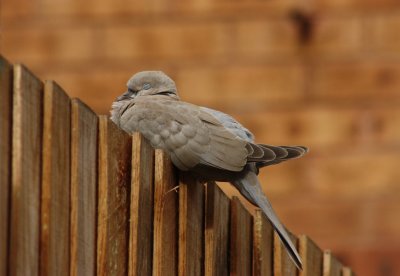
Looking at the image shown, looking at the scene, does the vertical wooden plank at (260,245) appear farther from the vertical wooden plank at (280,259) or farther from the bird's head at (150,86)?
the bird's head at (150,86)

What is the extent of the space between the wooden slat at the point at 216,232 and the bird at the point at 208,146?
0.25 feet

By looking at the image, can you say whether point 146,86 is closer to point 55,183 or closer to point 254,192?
point 254,192

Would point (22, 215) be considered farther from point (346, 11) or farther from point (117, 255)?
point (346, 11)

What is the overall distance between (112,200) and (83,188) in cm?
19

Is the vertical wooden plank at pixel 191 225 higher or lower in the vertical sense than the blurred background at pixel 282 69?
lower

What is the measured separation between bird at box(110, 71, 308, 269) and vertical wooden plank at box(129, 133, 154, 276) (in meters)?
0.41

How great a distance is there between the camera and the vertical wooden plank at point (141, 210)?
370 centimetres

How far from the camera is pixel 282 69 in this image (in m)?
8.63

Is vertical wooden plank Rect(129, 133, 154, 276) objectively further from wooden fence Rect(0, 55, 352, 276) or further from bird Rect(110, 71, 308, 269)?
bird Rect(110, 71, 308, 269)

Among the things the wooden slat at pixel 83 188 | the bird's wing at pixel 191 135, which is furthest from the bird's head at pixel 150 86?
the wooden slat at pixel 83 188

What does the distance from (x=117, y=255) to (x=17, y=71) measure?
26.6 inches

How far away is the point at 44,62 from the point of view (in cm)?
869

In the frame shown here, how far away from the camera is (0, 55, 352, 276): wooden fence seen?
3139mm

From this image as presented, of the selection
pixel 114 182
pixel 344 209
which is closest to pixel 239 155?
pixel 114 182
